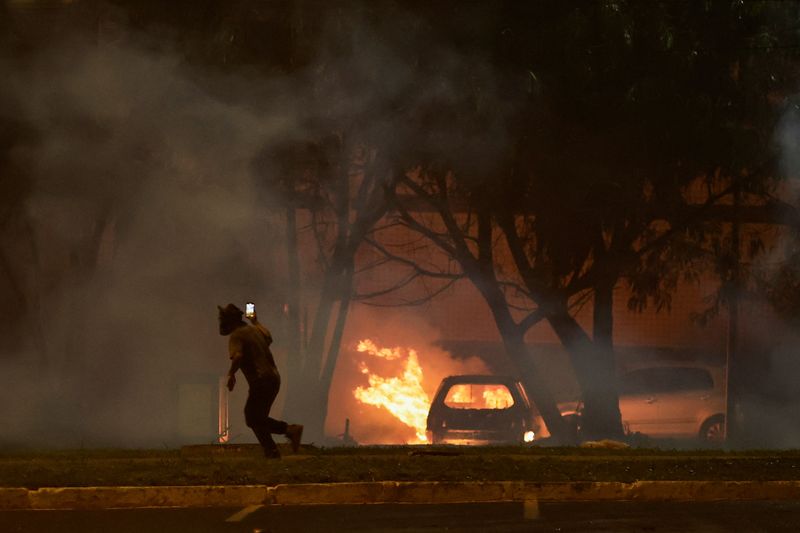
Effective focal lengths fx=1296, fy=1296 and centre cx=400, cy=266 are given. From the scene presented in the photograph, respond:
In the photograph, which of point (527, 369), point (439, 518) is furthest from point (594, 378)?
point (439, 518)

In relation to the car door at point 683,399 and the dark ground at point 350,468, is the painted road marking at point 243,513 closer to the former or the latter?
the dark ground at point 350,468

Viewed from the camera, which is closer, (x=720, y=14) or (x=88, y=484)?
(x=88, y=484)

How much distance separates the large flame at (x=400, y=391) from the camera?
2233cm

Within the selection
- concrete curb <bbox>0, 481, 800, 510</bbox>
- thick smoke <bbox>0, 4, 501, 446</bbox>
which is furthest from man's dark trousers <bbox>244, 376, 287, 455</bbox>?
thick smoke <bbox>0, 4, 501, 446</bbox>

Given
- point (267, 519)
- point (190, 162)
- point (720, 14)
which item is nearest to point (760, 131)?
point (720, 14)

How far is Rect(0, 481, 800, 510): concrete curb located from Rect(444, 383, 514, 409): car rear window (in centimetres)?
646

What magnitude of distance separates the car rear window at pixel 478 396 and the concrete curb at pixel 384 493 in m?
6.46

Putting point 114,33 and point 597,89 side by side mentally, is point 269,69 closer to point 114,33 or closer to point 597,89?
point 114,33

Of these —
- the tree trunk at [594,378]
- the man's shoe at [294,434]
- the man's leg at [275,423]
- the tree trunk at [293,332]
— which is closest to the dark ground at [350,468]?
the man's shoe at [294,434]

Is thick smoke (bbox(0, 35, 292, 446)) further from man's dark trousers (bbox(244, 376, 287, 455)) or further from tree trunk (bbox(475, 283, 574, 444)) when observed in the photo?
man's dark trousers (bbox(244, 376, 287, 455))

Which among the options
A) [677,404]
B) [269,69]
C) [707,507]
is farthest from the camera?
[677,404]

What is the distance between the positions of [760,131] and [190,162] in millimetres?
7135

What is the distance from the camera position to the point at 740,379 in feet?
69.4

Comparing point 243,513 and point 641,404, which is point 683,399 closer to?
point 641,404
